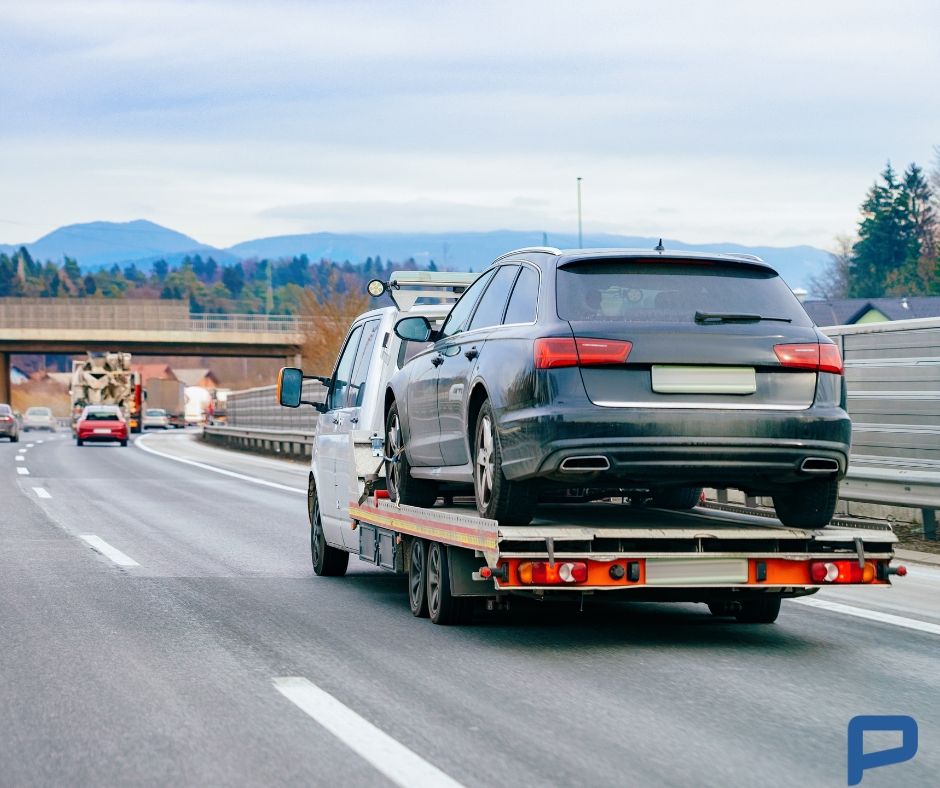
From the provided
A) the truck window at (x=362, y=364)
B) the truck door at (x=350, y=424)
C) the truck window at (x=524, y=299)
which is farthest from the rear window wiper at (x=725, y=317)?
the truck window at (x=362, y=364)

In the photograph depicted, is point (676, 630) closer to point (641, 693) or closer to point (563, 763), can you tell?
point (641, 693)

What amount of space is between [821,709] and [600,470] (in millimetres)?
1566

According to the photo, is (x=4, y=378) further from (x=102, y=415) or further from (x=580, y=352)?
(x=580, y=352)

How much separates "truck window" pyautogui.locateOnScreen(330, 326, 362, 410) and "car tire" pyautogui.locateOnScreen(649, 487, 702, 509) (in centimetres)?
262

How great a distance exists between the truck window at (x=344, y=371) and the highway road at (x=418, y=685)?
1384mm

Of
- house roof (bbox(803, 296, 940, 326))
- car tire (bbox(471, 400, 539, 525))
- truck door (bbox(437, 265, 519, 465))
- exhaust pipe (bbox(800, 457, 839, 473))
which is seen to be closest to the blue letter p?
exhaust pipe (bbox(800, 457, 839, 473))

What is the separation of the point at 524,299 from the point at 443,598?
170cm

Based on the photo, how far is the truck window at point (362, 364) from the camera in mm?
10638

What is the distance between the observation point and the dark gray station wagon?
22.8 ft

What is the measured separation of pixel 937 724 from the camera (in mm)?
5699

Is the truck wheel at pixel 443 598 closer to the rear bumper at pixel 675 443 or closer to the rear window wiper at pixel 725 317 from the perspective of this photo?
the rear bumper at pixel 675 443

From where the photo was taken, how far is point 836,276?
366 feet

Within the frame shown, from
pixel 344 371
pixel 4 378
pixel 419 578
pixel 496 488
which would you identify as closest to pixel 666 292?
pixel 496 488

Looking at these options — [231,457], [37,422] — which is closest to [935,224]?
[37,422]
